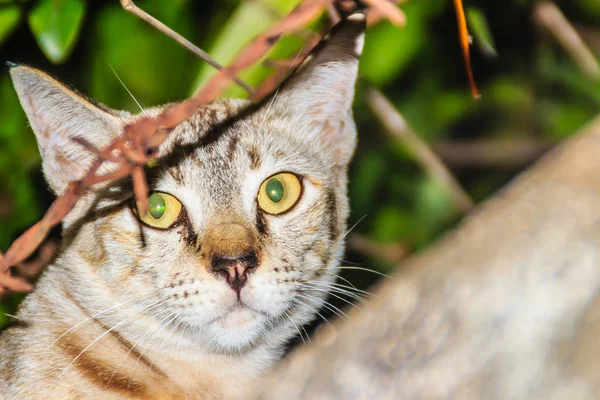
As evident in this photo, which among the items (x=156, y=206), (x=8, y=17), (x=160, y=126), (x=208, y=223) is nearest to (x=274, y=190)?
(x=208, y=223)

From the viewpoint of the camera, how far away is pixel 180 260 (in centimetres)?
205

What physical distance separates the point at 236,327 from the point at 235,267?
24cm

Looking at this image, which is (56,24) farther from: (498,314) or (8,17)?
(498,314)

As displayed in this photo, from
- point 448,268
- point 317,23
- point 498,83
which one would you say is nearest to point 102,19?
point 317,23

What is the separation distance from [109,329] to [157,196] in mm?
437

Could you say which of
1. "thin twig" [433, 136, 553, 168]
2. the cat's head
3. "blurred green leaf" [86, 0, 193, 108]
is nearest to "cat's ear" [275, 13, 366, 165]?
the cat's head

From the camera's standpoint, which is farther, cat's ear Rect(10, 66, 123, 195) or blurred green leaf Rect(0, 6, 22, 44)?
blurred green leaf Rect(0, 6, 22, 44)

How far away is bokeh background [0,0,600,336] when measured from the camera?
307 cm

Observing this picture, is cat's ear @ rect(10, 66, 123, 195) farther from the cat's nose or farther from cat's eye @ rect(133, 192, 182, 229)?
the cat's nose

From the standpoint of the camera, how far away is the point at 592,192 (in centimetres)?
104

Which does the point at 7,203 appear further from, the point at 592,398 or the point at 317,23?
the point at 592,398

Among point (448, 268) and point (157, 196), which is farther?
point (157, 196)

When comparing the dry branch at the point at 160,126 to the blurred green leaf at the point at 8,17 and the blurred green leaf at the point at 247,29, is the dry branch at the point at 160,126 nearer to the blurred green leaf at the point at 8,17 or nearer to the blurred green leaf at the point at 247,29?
the blurred green leaf at the point at 247,29

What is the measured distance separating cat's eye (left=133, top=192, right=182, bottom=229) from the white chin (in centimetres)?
35
